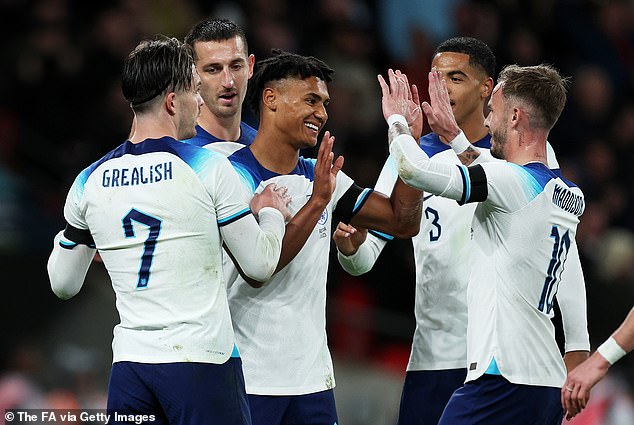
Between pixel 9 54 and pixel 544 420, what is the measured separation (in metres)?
7.04

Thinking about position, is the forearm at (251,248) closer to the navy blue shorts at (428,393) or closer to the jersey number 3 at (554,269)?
the jersey number 3 at (554,269)

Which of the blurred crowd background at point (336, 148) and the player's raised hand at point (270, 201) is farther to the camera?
the blurred crowd background at point (336, 148)

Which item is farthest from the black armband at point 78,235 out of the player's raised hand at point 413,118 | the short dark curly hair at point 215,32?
the short dark curly hair at point 215,32

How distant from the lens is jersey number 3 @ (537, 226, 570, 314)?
201 inches

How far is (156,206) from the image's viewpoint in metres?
4.39

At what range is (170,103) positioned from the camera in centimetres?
466

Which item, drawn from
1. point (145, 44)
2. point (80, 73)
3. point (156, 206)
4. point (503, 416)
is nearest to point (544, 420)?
point (503, 416)

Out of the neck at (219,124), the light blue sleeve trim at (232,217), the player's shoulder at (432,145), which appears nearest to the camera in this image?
the light blue sleeve trim at (232,217)

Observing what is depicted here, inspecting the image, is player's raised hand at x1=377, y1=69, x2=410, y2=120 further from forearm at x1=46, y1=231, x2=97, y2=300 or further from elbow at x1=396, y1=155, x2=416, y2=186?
forearm at x1=46, y1=231, x2=97, y2=300

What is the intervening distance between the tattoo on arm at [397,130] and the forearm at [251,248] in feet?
3.02

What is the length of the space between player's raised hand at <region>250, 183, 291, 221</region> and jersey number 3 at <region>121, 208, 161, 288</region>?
65 cm

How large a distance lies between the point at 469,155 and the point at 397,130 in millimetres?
427

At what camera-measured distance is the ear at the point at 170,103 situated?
4.65 meters

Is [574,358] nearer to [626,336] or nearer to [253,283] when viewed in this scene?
[626,336]
